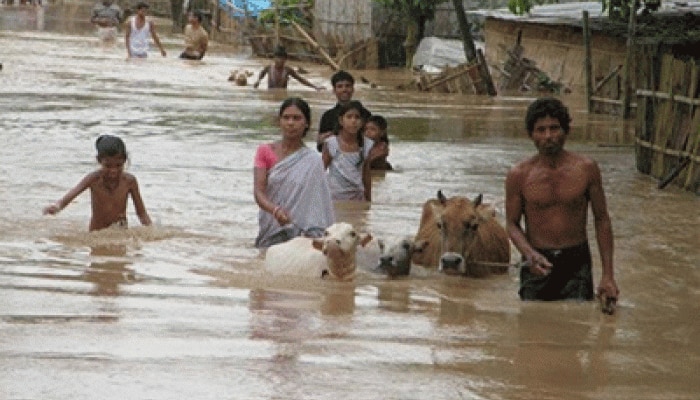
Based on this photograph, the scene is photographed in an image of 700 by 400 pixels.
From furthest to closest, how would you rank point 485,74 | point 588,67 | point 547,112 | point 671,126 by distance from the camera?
point 485,74 → point 588,67 → point 671,126 → point 547,112

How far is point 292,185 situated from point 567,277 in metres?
2.26

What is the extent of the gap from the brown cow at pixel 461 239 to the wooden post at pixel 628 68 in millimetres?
11928

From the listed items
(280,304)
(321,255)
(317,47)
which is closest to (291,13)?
(317,47)

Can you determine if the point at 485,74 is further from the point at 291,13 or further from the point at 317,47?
the point at 291,13

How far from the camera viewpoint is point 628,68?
22078mm

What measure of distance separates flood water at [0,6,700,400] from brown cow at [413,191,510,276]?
15cm

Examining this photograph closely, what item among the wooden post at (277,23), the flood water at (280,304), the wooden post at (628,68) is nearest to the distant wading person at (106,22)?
the wooden post at (277,23)

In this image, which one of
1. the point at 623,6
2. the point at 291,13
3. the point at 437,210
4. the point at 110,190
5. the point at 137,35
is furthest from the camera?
the point at 291,13

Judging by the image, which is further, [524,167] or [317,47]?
[317,47]

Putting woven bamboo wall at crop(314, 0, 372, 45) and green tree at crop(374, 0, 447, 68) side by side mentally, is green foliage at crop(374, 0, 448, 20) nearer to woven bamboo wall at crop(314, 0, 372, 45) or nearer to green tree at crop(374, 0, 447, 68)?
green tree at crop(374, 0, 447, 68)

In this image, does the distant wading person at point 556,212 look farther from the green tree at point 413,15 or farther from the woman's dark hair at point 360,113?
the green tree at point 413,15

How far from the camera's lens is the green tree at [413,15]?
108ft

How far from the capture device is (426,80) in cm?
2739

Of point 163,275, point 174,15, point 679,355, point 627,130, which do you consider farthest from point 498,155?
point 174,15
